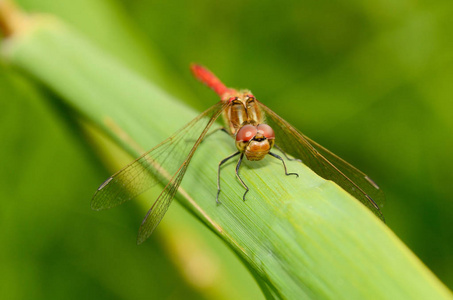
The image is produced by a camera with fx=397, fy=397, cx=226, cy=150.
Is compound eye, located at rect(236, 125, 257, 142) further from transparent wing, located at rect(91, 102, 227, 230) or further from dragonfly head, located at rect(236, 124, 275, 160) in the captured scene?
transparent wing, located at rect(91, 102, 227, 230)

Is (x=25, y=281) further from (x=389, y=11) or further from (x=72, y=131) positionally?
(x=389, y=11)

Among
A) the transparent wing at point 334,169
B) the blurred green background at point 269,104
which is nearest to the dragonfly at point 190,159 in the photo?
the transparent wing at point 334,169

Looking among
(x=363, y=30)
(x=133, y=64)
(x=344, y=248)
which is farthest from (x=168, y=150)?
(x=363, y=30)

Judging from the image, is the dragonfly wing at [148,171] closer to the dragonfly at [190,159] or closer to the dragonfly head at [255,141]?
the dragonfly at [190,159]

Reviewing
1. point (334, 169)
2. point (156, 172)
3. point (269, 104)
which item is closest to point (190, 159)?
point (156, 172)

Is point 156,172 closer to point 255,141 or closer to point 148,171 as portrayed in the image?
point 148,171

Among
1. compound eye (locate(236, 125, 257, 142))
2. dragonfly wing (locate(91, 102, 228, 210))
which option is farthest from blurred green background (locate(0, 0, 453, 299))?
compound eye (locate(236, 125, 257, 142))
